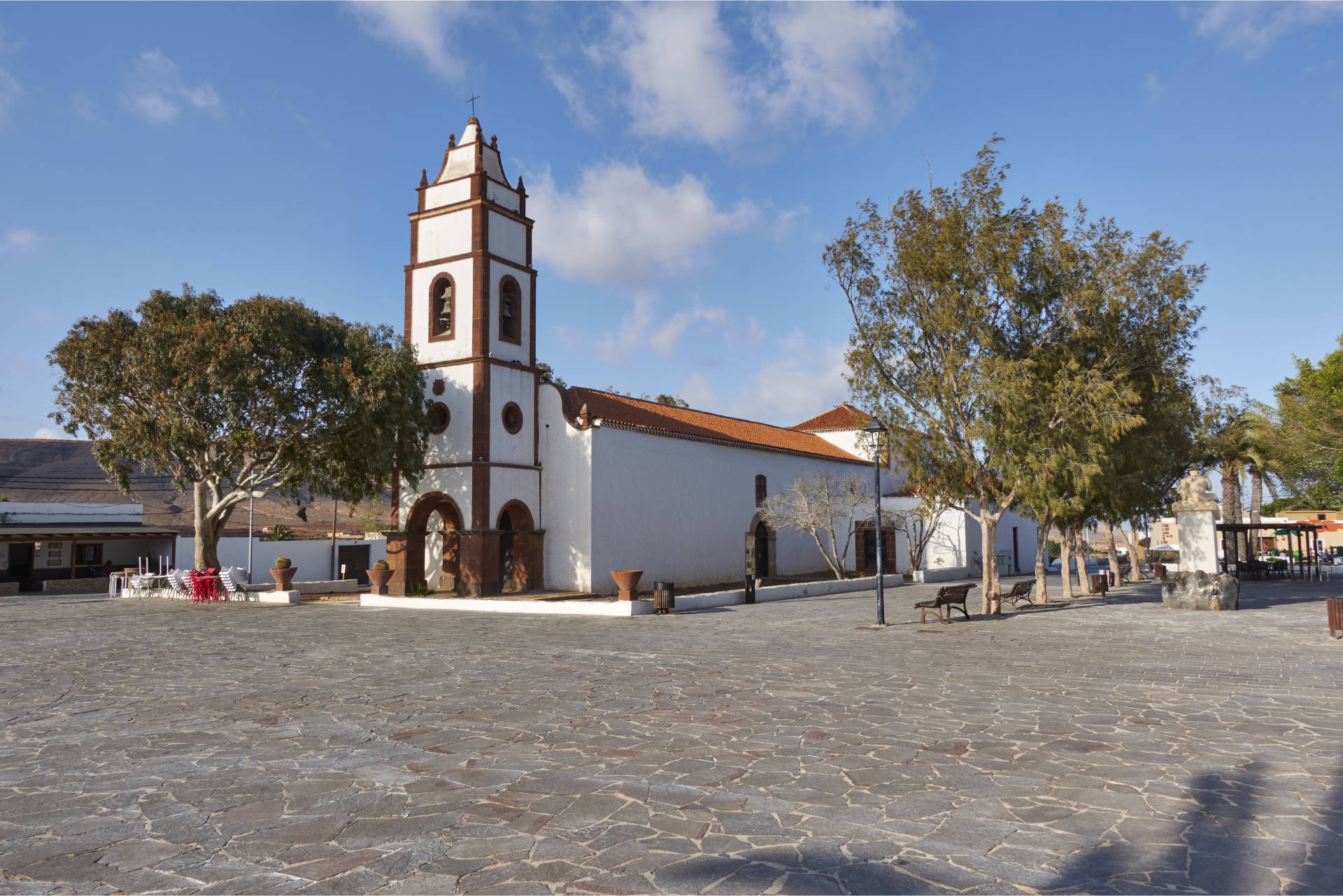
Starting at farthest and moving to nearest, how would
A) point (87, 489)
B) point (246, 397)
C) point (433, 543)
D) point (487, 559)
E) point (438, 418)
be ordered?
point (87, 489)
point (433, 543)
point (438, 418)
point (487, 559)
point (246, 397)

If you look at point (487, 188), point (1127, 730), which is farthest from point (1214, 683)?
point (487, 188)

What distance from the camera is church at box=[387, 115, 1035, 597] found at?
26078mm

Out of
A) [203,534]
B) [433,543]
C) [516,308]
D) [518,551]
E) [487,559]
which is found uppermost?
[516,308]

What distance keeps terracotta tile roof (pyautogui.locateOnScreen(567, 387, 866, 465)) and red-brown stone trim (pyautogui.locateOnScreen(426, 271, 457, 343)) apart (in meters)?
4.42

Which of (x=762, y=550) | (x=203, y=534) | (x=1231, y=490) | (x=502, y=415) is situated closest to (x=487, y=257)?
(x=502, y=415)

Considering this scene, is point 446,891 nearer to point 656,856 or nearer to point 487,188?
point 656,856

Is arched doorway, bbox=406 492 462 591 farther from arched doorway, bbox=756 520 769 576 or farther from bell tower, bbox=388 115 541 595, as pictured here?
arched doorway, bbox=756 520 769 576

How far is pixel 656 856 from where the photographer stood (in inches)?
187

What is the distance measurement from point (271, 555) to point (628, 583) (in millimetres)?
24517

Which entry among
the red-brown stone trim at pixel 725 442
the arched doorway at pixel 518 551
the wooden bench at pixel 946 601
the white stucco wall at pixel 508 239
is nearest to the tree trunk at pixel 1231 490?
the red-brown stone trim at pixel 725 442

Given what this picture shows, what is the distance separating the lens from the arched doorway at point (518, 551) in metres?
26.7

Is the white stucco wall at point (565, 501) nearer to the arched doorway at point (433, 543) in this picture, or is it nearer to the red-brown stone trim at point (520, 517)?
the red-brown stone trim at point (520, 517)

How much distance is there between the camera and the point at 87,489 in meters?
107

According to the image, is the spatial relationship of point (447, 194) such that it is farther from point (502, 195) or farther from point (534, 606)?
point (534, 606)
